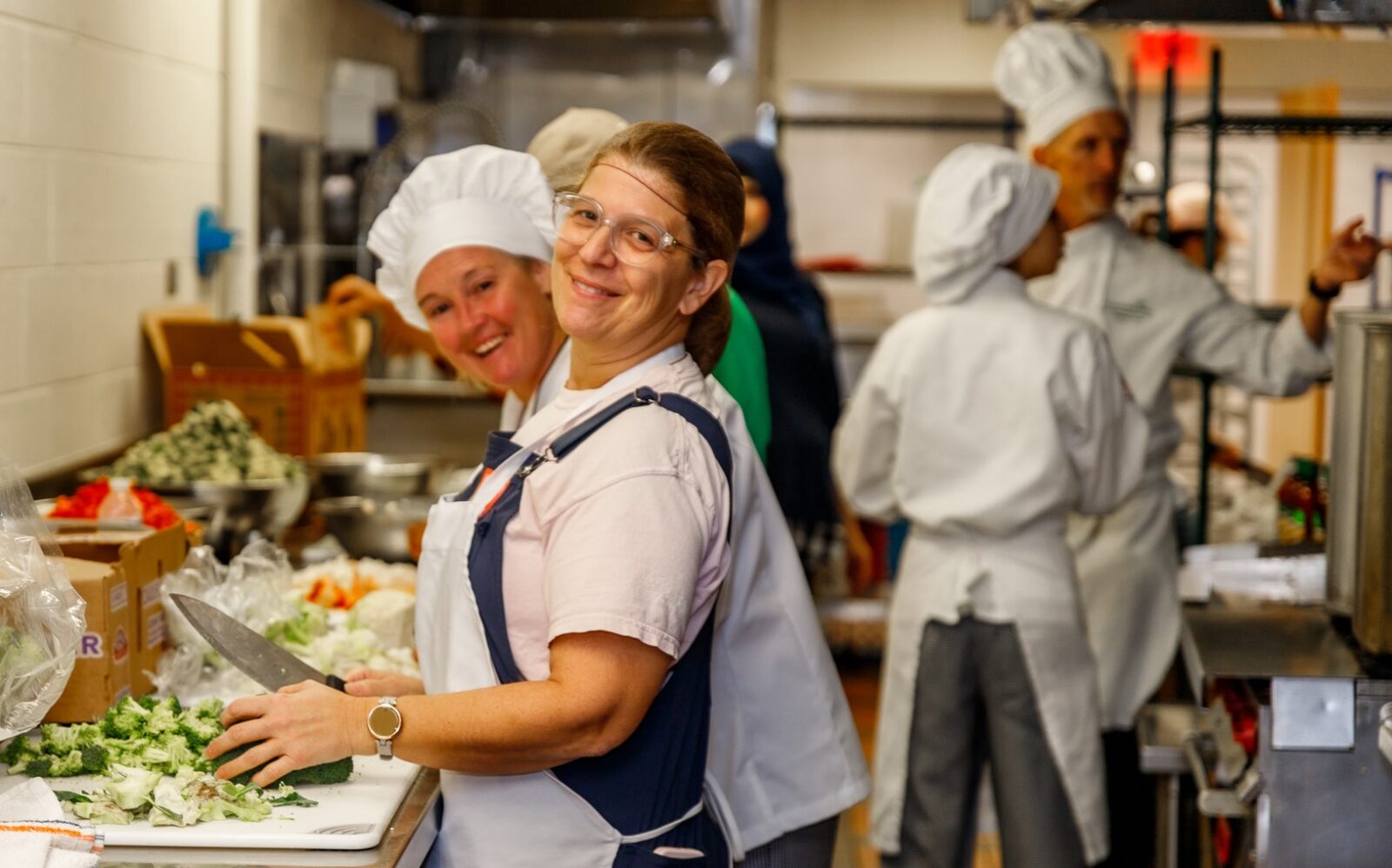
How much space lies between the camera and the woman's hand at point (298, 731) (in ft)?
5.16

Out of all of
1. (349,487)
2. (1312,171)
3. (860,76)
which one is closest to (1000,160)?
(349,487)

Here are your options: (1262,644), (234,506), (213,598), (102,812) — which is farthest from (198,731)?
(1262,644)

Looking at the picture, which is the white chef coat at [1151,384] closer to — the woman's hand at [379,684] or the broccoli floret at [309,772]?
the woman's hand at [379,684]

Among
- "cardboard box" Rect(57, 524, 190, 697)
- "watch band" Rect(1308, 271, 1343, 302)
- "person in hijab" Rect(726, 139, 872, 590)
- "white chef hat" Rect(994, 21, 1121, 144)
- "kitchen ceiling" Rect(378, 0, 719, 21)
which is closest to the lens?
"cardboard box" Rect(57, 524, 190, 697)

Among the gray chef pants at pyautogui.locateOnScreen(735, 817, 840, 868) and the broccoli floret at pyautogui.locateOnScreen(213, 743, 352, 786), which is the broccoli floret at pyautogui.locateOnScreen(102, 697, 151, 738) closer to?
the broccoli floret at pyautogui.locateOnScreen(213, 743, 352, 786)

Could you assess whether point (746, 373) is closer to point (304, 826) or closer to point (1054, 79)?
point (304, 826)

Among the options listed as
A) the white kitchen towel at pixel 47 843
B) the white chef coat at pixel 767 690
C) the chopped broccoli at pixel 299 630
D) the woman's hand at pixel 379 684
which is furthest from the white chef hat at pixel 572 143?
the white kitchen towel at pixel 47 843

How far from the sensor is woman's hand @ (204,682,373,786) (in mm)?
1574

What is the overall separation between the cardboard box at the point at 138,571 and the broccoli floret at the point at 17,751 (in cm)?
25

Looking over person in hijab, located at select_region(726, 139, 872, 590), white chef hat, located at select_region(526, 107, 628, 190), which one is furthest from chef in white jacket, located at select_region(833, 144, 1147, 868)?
white chef hat, located at select_region(526, 107, 628, 190)

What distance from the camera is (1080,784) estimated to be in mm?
3160

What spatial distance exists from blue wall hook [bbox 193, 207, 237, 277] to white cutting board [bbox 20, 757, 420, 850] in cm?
215

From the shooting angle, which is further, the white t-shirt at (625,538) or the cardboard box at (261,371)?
the cardboard box at (261,371)

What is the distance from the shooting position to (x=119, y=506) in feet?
7.06
